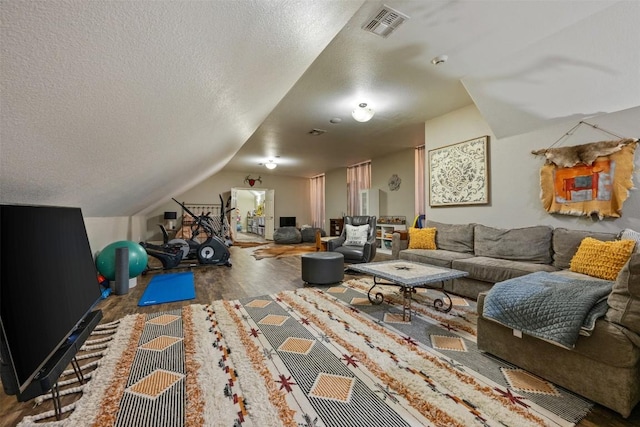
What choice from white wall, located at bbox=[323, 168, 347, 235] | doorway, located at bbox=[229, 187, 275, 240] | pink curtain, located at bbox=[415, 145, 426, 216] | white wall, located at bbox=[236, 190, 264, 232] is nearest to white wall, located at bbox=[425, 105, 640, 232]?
pink curtain, located at bbox=[415, 145, 426, 216]

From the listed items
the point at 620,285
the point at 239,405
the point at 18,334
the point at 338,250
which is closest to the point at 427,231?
the point at 338,250

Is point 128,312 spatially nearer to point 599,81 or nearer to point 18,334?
point 18,334

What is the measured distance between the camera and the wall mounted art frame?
12.5 ft

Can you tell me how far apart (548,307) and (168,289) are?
3779 mm

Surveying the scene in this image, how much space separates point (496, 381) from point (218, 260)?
4.36 m

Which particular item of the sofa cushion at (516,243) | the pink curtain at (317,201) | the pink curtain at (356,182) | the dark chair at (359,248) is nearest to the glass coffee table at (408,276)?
the sofa cushion at (516,243)

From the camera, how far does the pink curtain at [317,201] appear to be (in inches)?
408

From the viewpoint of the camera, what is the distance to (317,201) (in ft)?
35.1

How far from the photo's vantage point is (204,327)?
87.9 inches

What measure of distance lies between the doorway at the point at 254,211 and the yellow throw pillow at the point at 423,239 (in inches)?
243

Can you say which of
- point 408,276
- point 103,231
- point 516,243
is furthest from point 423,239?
point 103,231

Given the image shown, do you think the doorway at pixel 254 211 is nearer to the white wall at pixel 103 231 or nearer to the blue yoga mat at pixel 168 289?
the white wall at pixel 103 231

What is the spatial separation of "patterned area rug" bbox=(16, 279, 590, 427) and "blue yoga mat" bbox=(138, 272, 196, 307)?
1.71 feet

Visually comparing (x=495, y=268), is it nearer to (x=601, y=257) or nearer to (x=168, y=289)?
(x=601, y=257)
